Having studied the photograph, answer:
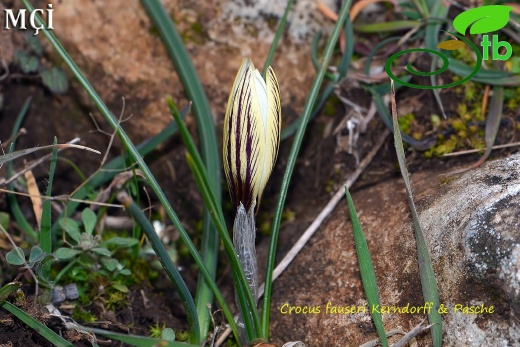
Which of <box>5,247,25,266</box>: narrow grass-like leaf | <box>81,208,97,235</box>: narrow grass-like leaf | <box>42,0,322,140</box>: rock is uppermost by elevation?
<box>42,0,322,140</box>: rock

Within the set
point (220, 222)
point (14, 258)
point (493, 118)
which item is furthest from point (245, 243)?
point (493, 118)

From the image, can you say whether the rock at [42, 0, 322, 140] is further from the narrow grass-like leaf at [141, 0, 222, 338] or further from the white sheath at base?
the white sheath at base

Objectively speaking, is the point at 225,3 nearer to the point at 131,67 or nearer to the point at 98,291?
the point at 131,67

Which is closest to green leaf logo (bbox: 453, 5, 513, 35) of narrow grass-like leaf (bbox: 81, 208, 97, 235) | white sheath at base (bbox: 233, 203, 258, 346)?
white sheath at base (bbox: 233, 203, 258, 346)


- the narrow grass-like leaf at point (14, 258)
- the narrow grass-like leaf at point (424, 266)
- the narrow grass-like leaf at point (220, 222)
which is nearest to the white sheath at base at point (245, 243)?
the narrow grass-like leaf at point (220, 222)

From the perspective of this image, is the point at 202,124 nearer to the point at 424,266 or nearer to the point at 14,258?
the point at 14,258
